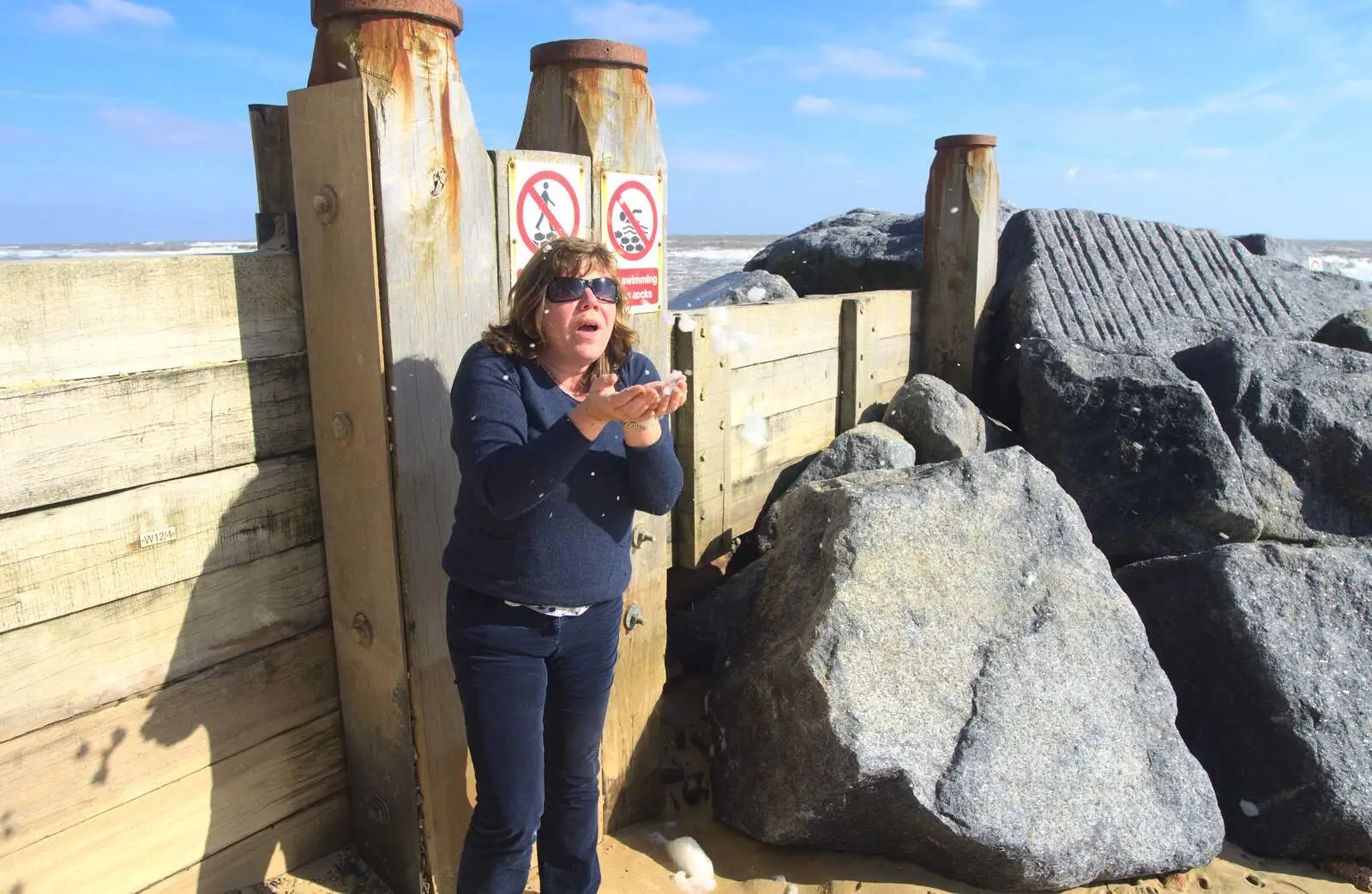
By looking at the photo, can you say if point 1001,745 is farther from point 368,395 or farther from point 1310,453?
point 1310,453

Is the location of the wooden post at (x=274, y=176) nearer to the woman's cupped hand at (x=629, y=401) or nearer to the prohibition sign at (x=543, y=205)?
the prohibition sign at (x=543, y=205)

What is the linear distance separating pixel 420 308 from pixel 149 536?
34.7 inches

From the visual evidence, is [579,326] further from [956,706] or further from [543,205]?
[956,706]

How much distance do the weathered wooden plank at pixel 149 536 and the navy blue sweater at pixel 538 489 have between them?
54cm

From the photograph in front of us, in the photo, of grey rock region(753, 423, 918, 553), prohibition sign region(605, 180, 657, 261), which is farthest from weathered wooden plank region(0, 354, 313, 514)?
grey rock region(753, 423, 918, 553)

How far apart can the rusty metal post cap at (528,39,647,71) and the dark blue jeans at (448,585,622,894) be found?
5.66 feet

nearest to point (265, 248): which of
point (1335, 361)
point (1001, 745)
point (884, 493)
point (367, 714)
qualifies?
point (367, 714)

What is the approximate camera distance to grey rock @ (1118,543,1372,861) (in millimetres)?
3516

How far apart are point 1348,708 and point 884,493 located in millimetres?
1885

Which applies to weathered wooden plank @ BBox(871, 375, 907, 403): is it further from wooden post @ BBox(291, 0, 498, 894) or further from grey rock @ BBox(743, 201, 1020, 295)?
wooden post @ BBox(291, 0, 498, 894)

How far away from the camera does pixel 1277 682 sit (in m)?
3.65

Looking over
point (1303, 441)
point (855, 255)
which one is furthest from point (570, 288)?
point (855, 255)

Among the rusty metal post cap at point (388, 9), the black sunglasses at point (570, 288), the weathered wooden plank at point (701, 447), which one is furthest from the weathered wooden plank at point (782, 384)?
the rusty metal post cap at point (388, 9)

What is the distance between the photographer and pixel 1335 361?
536 cm
